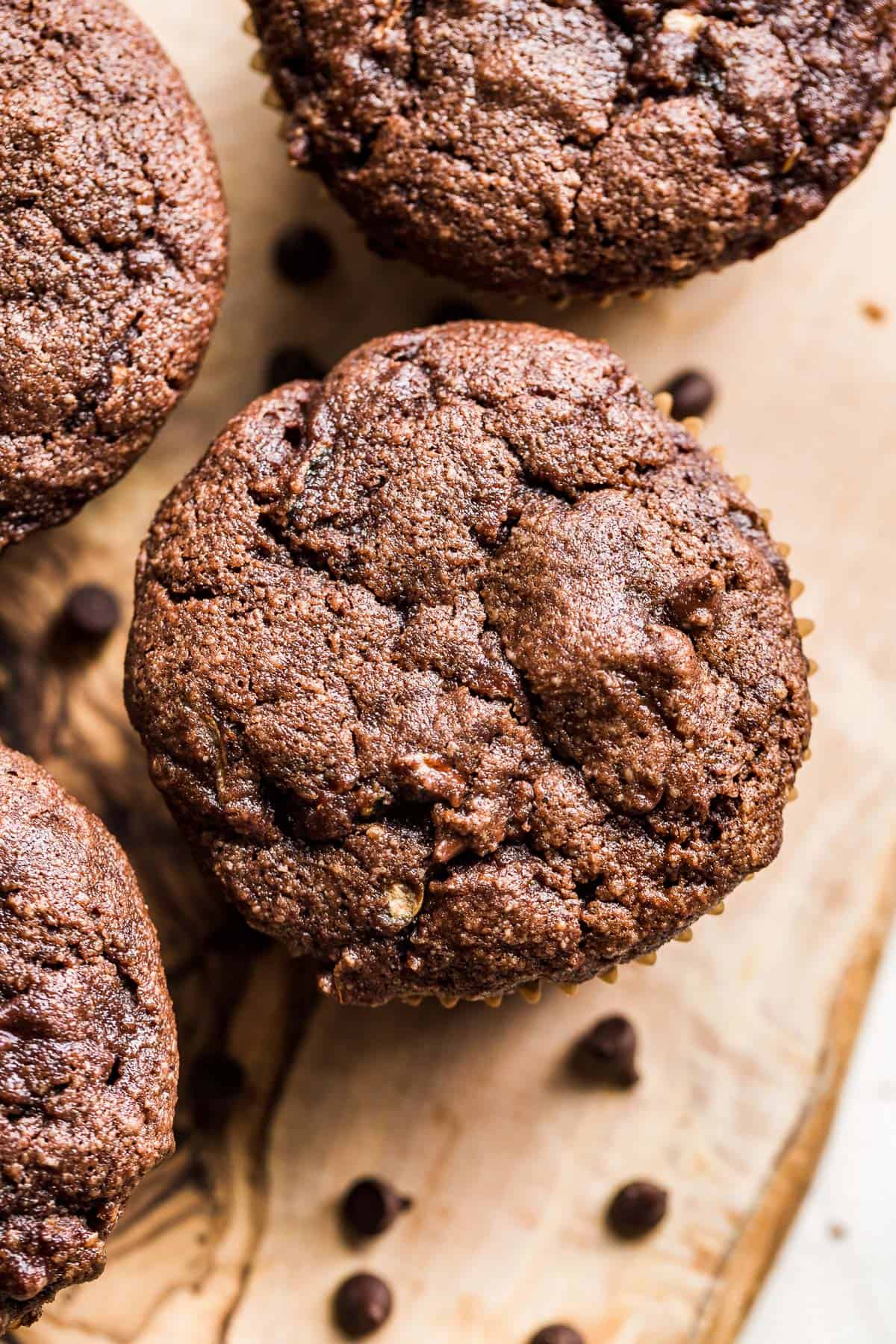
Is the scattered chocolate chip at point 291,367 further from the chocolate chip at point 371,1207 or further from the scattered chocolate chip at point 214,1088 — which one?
the chocolate chip at point 371,1207

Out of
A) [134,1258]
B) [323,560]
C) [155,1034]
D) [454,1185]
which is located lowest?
[134,1258]

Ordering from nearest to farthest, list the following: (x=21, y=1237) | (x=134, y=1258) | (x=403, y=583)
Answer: (x=21, y=1237)
(x=403, y=583)
(x=134, y=1258)

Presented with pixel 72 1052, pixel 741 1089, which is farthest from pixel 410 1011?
pixel 72 1052

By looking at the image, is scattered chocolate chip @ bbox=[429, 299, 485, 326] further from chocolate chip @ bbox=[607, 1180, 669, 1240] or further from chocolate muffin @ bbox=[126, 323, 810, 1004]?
chocolate chip @ bbox=[607, 1180, 669, 1240]

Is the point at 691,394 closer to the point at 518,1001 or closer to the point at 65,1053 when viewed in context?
the point at 518,1001

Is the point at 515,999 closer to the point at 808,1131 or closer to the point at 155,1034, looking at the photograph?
the point at 808,1131

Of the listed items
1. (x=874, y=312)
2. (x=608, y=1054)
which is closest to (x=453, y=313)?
(x=874, y=312)
